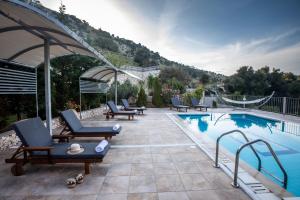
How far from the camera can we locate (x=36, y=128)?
429cm

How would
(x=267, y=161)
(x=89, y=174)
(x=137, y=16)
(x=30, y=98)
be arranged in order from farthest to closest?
(x=137, y=16), (x=30, y=98), (x=267, y=161), (x=89, y=174)

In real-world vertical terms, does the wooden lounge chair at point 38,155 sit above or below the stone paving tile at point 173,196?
above

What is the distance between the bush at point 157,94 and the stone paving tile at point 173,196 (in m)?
13.7

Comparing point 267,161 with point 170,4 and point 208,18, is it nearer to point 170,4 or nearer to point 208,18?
point 170,4

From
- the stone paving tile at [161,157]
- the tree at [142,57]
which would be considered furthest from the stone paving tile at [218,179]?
the tree at [142,57]

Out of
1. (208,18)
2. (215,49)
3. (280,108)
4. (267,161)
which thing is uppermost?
(208,18)

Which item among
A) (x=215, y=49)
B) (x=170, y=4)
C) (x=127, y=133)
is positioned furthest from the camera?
(x=215, y=49)

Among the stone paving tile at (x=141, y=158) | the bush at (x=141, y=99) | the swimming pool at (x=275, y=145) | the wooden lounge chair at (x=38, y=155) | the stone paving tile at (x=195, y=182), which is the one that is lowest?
the swimming pool at (x=275, y=145)

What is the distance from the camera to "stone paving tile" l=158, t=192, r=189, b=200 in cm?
295

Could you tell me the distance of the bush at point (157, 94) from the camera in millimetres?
16531

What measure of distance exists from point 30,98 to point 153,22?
934 cm

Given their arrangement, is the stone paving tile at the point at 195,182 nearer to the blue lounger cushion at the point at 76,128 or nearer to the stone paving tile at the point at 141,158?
the stone paving tile at the point at 141,158

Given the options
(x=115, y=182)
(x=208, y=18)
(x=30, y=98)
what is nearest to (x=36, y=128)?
(x=115, y=182)

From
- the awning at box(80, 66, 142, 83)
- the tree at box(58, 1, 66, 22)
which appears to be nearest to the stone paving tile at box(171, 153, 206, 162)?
the awning at box(80, 66, 142, 83)
